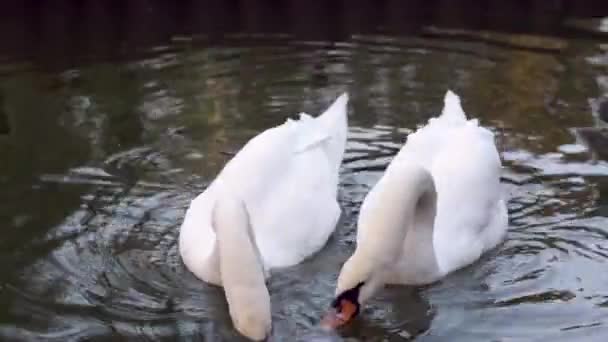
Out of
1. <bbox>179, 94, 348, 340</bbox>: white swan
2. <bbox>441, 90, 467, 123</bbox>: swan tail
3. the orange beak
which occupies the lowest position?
the orange beak

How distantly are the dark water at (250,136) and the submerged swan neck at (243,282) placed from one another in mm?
244

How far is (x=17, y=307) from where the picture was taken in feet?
19.9

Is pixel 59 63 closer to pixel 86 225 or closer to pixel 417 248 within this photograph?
pixel 86 225

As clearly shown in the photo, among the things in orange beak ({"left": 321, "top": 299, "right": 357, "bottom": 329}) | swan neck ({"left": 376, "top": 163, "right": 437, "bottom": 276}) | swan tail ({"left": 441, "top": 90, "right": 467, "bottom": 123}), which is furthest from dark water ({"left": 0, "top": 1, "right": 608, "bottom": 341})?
swan tail ({"left": 441, "top": 90, "right": 467, "bottom": 123})

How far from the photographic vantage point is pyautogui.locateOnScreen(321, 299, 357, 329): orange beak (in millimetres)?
5566

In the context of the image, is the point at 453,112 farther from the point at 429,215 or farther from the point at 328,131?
the point at 429,215

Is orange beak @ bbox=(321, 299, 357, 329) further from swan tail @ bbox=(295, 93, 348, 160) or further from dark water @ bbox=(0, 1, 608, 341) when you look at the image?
swan tail @ bbox=(295, 93, 348, 160)

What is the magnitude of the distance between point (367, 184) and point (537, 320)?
2.34m

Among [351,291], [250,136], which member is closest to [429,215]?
[351,291]

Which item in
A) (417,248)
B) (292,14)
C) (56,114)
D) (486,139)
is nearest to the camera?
(417,248)

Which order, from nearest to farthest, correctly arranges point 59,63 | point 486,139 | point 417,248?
point 417,248
point 486,139
point 59,63

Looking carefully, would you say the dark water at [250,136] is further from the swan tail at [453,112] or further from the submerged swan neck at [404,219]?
the swan tail at [453,112]

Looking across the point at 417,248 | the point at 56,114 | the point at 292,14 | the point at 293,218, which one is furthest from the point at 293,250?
the point at 292,14

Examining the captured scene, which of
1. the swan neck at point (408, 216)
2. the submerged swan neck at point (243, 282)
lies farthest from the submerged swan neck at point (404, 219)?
the submerged swan neck at point (243, 282)
